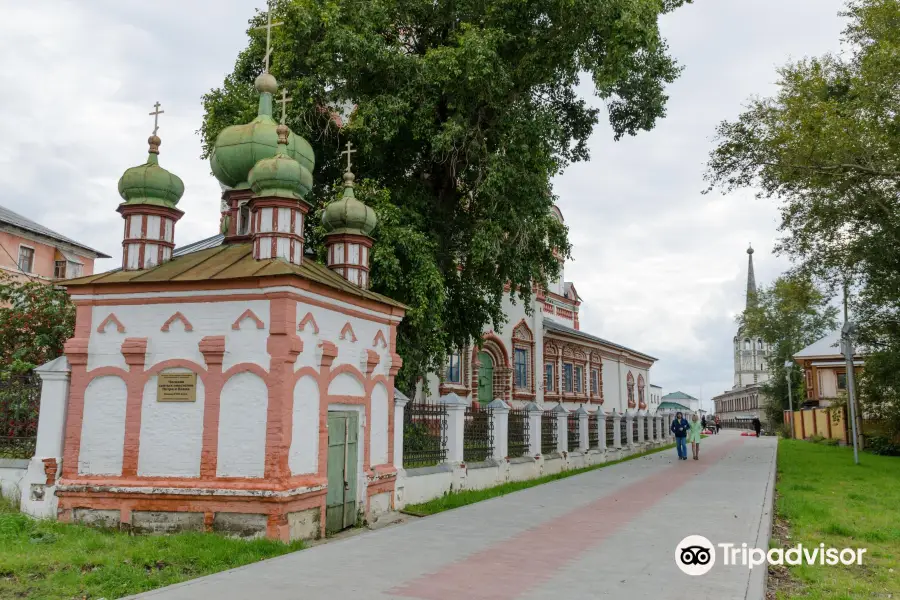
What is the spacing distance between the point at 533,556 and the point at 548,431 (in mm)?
10511

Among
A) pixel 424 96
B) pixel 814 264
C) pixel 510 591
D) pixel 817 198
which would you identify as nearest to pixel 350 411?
pixel 510 591

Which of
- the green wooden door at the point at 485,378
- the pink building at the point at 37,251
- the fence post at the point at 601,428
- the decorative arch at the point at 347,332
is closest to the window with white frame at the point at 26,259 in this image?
the pink building at the point at 37,251

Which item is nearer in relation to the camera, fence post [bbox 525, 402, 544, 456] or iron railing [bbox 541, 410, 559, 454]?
fence post [bbox 525, 402, 544, 456]

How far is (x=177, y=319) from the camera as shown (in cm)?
939

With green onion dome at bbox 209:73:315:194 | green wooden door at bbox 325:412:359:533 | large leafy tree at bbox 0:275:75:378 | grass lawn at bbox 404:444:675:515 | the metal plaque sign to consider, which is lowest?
grass lawn at bbox 404:444:675:515

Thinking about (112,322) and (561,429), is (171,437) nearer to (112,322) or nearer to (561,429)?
(112,322)

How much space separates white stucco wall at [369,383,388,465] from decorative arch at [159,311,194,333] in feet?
9.78

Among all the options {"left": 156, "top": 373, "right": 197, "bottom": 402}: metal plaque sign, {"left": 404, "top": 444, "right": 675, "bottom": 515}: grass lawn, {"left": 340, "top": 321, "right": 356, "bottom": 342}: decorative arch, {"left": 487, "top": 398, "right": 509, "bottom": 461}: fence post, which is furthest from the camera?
{"left": 487, "top": 398, "right": 509, "bottom": 461}: fence post

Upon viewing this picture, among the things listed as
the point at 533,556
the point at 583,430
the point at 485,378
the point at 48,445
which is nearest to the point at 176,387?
the point at 48,445

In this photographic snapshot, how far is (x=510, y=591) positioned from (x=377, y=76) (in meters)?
11.8

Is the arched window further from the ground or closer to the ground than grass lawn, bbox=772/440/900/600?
further from the ground

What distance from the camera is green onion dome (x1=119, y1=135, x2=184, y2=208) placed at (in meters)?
10.5

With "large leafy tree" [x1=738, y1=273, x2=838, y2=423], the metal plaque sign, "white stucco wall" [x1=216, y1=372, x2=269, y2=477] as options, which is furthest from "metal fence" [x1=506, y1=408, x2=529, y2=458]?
"large leafy tree" [x1=738, y1=273, x2=838, y2=423]

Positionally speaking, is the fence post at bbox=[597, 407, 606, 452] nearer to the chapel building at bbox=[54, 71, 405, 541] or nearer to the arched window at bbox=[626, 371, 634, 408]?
the chapel building at bbox=[54, 71, 405, 541]
